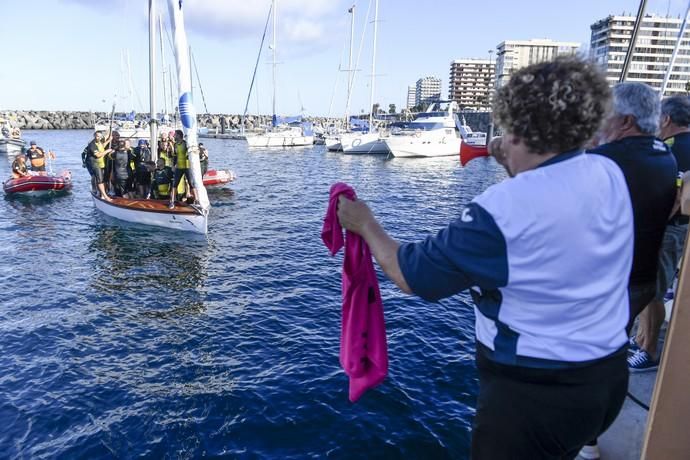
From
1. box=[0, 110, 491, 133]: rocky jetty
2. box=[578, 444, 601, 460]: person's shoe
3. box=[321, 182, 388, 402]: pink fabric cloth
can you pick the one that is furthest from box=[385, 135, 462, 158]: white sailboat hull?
box=[321, 182, 388, 402]: pink fabric cloth

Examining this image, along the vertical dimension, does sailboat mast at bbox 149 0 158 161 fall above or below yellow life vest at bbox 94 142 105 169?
above

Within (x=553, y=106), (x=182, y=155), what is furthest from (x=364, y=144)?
(x=553, y=106)

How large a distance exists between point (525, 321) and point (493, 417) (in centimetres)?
41

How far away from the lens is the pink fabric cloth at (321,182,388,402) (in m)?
2.32

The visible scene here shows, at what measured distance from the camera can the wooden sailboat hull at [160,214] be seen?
14227 mm

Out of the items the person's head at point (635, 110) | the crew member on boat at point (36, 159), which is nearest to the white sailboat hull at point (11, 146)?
the crew member on boat at point (36, 159)

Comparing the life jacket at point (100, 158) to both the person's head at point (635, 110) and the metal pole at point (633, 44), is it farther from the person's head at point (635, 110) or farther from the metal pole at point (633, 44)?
the person's head at point (635, 110)

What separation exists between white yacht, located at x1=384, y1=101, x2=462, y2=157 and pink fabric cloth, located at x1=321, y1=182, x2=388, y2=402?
42.5 meters

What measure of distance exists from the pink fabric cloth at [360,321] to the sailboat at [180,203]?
12607 mm

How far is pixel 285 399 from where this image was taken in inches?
239

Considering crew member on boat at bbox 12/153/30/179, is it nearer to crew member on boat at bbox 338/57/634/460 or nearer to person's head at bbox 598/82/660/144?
person's head at bbox 598/82/660/144

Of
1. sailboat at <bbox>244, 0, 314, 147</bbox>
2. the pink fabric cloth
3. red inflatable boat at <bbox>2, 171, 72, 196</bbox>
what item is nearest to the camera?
the pink fabric cloth

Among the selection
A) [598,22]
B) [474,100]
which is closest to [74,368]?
[598,22]

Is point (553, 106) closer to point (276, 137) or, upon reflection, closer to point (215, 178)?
point (215, 178)
